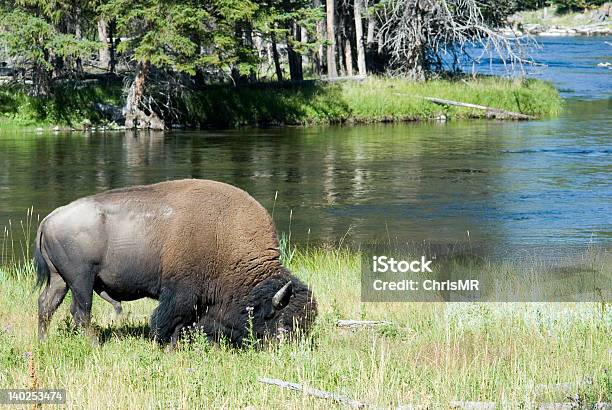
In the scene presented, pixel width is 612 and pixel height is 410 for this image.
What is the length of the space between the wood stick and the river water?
1016 cm

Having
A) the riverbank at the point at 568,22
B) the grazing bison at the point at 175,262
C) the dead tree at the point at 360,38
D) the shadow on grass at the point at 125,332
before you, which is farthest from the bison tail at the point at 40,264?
the riverbank at the point at 568,22

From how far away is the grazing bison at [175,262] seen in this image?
7871 mm

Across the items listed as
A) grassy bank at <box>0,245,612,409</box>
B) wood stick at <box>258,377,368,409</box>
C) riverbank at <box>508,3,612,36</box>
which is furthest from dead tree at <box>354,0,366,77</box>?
riverbank at <box>508,3,612,36</box>

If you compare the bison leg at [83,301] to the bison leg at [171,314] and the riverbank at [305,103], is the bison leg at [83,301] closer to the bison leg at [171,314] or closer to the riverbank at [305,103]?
the bison leg at [171,314]

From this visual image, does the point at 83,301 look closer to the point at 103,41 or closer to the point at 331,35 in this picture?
the point at 103,41

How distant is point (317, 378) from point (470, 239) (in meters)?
10.4

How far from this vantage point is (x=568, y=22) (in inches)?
4449

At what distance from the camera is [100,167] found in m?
25.4

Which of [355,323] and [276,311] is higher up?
[276,311]

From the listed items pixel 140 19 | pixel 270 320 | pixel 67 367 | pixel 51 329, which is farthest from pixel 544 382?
pixel 140 19

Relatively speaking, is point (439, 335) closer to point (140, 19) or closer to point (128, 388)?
point (128, 388)

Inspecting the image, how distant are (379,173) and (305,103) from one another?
12.7 meters

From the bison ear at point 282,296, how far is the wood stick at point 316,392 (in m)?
1.17

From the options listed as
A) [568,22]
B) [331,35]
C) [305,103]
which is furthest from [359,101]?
[568,22]
